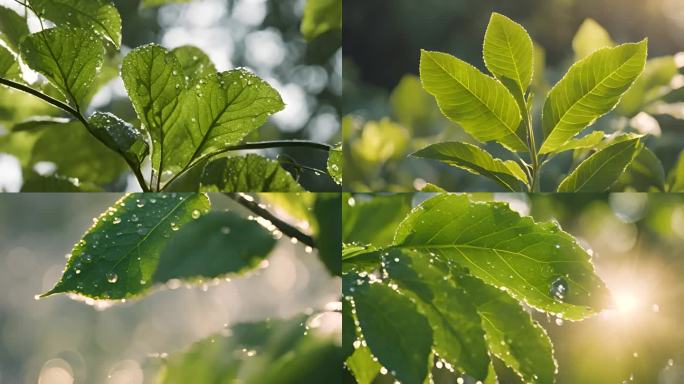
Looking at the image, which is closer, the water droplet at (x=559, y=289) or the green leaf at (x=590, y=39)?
the water droplet at (x=559, y=289)

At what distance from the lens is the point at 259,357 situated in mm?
424

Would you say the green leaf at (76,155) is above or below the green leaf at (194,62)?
below

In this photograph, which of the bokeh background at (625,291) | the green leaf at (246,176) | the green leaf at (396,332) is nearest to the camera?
the green leaf at (396,332)

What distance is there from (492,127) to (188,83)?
202mm

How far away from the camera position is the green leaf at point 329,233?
43cm

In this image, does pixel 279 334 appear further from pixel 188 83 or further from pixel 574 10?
pixel 574 10

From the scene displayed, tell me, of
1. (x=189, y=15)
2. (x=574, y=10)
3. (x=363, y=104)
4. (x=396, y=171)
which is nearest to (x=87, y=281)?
(x=189, y=15)

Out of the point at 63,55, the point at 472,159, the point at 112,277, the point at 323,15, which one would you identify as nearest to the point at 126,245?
the point at 112,277

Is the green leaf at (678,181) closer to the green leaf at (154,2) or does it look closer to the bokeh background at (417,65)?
the bokeh background at (417,65)

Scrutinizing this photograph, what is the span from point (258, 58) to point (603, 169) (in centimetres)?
48

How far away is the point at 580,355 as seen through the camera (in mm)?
583

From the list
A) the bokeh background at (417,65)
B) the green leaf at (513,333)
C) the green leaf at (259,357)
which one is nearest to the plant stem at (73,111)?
the green leaf at (259,357)

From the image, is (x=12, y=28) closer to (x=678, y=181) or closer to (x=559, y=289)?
(x=559, y=289)

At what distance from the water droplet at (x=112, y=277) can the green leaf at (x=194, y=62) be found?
16 cm
